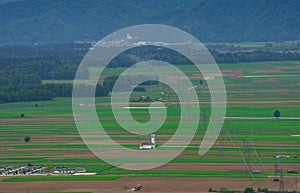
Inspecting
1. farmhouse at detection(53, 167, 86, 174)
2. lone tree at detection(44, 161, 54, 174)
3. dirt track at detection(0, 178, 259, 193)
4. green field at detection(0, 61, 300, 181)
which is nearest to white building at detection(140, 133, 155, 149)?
green field at detection(0, 61, 300, 181)

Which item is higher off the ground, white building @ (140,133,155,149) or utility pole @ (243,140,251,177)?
white building @ (140,133,155,149)

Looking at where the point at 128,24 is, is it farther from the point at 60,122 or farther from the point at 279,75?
the point at 60,122

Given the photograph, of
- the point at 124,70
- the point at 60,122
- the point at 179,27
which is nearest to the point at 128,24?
the point at 179,27

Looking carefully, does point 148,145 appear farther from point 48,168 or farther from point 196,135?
point 48,168

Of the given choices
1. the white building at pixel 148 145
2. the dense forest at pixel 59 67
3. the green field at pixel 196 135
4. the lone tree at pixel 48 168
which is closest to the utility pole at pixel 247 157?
the green field at pixel 196 135

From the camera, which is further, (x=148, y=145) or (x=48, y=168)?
(x=148, y=145)

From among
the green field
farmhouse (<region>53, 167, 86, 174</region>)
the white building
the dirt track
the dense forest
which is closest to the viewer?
the dirt track

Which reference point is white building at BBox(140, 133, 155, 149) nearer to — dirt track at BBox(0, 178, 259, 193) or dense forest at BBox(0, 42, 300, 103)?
dirt track at BBox(0, 178, 259, 193)

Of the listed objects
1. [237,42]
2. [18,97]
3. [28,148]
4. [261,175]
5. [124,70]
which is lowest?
[261,175]

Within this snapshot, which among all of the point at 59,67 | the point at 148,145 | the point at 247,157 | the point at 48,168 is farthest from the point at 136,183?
the point at 59,67
